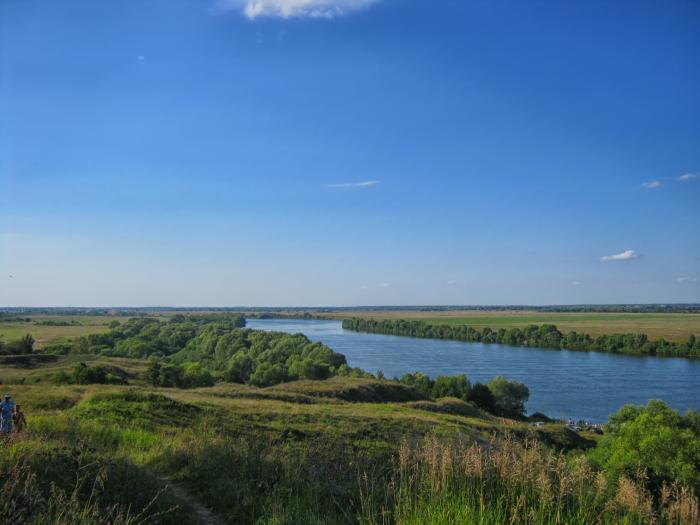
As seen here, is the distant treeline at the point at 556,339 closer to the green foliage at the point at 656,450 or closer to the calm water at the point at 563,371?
the calm water at the point at 563,371

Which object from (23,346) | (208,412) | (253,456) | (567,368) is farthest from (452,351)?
(253,456)

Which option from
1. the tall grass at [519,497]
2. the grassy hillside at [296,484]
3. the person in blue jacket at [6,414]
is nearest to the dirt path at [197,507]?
the grassy hillside at [296,484]

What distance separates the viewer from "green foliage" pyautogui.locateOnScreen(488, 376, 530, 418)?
50.9 meters

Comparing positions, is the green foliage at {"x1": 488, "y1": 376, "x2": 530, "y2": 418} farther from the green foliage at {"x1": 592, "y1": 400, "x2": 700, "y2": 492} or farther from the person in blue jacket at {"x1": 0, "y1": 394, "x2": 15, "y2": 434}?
the person in blue jacket at {"x1": 0, "y1": 394, "x2": 15, "y2": 434}

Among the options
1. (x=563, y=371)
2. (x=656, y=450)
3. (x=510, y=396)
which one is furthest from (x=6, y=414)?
(x=563, y=371)

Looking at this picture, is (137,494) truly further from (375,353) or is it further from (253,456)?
(375,353)

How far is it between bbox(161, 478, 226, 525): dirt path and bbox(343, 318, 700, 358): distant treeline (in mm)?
103404

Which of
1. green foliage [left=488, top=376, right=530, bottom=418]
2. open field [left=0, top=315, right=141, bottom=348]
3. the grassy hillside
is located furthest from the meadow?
the grassy hillside

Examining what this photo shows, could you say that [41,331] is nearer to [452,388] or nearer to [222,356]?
[222,356]

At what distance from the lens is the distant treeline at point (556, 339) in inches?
3637

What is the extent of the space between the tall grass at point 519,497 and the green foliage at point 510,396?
162 ft

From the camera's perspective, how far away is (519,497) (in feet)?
13.3

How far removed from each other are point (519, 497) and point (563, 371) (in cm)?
7472

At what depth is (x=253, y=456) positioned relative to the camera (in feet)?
23.3
